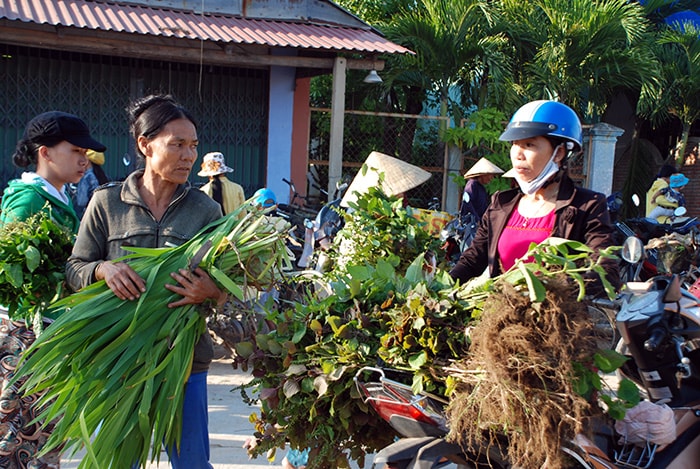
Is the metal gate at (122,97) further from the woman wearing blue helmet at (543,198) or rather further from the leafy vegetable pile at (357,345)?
the leafy vegetable pile at (357,345)

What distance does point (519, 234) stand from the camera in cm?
296

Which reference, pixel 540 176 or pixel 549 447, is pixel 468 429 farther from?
pixel 540 176

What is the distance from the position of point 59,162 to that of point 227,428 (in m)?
2.30

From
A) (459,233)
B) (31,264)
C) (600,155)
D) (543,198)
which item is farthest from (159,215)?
(600,155)

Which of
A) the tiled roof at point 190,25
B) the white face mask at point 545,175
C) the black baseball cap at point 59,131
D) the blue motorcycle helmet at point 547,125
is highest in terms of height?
the tiled roof at point 190,25

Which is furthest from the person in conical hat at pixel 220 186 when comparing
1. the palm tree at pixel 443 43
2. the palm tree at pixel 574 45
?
the palm tree at pixel 574 45

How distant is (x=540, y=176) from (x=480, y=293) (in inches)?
34.0

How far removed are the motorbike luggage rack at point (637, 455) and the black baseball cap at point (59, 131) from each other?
2494 mm

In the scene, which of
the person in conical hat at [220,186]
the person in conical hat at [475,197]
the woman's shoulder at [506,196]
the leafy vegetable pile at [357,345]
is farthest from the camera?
the person in conical hat at [475,197]

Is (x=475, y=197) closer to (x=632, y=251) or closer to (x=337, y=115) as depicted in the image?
(x=337, y=115)

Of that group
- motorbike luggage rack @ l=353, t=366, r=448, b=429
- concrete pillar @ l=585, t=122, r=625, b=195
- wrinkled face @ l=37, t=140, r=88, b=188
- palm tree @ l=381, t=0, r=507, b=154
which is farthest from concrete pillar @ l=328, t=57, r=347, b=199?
motorbike luggage rack @ l=353, t=366, r=448, b=429

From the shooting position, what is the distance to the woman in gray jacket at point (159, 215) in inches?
105

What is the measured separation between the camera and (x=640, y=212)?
49.1 ft

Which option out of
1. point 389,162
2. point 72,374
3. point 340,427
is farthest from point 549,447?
point 389,162
